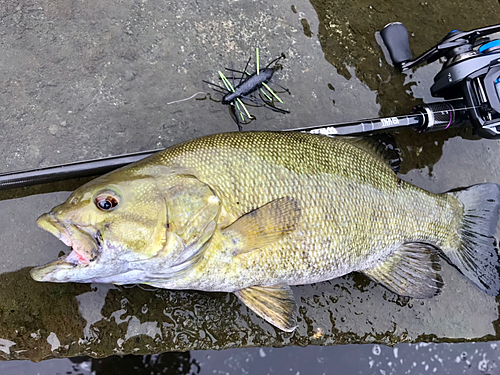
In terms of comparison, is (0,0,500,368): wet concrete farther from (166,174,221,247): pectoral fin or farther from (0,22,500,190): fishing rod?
(166,174,221,247): pectoral fin

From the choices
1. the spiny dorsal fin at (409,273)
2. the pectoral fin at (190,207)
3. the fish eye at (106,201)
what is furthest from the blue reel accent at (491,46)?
the fish eye at (106,201)

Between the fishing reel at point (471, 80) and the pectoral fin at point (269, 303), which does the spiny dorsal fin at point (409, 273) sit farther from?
the fishing reel at point (471, 80)

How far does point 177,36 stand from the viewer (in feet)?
7.32

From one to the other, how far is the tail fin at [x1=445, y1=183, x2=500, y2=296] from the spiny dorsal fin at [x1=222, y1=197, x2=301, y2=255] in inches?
48.3

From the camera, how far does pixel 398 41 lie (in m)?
2.36

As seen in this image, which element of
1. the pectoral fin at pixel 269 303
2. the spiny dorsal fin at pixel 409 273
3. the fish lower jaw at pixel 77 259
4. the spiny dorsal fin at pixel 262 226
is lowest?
the spiny dorsal fin at pixel 409 273

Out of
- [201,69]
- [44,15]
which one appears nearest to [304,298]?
[201,69]

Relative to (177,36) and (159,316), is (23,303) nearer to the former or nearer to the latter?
(159,316)

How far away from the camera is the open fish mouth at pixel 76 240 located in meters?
1.40

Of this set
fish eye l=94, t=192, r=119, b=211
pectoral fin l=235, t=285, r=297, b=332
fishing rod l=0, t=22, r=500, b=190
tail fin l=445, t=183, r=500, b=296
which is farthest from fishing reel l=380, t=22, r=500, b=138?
fish eye l=94, t=192, r=119, b=211

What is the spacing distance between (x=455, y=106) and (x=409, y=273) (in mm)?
1132

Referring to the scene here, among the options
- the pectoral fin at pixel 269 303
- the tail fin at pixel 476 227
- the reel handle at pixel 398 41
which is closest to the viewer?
the pectoral fin at pixel 269 303

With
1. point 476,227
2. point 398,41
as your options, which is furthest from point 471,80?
point 476,227

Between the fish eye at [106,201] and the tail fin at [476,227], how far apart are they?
2.02m
